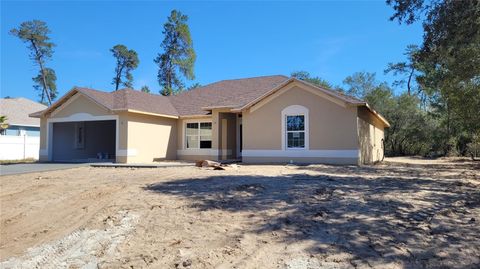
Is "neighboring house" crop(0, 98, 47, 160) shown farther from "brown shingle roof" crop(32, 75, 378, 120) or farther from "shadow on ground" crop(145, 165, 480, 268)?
"shadow on ground" crop(145, 165, 480, 268)

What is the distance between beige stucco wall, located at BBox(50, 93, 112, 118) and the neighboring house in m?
7.85

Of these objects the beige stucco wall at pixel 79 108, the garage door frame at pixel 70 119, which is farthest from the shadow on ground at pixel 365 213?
the beige stucco wall at pixel 79 108

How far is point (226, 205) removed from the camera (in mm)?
7918

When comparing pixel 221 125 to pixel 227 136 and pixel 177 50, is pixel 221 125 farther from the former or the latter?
pixel 177 50

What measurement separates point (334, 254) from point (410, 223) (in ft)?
6.16

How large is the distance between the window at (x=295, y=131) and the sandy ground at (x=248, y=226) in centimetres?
802

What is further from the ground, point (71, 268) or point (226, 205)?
point (226, 205)

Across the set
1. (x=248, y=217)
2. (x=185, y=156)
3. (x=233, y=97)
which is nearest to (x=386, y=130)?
(x=233, y=97)

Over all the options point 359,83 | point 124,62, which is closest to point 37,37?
point 124,62

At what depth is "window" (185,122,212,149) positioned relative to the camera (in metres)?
22.2

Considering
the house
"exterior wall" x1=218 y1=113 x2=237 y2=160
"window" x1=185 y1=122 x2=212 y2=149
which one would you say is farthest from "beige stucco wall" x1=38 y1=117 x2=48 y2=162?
"exterior wall" x1=218 y1=113 x2=237 y2=160

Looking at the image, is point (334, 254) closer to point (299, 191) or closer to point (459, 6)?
point (299, 191)

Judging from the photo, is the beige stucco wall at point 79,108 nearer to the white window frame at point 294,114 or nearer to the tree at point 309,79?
the white window frame at point 294,114

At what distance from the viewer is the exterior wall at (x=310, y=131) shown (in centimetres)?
1731
